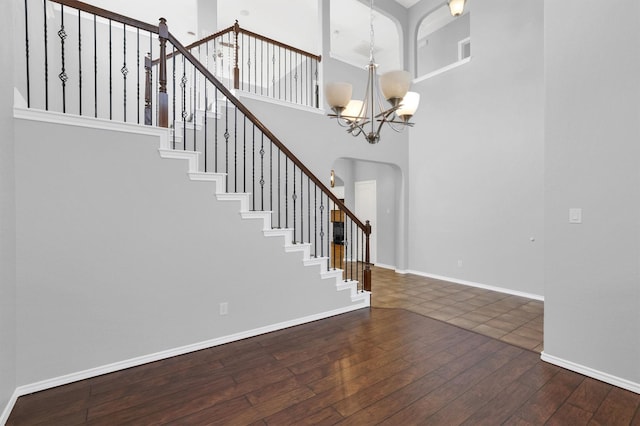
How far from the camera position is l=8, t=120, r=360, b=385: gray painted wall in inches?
87.3

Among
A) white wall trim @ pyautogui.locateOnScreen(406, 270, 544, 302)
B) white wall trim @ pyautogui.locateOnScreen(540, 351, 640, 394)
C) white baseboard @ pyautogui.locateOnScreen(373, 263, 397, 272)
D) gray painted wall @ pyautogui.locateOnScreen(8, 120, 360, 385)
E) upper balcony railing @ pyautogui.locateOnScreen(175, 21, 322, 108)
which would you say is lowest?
white baseboard @ pyautogui.locateOnScreen(373, 263, 397, 272)

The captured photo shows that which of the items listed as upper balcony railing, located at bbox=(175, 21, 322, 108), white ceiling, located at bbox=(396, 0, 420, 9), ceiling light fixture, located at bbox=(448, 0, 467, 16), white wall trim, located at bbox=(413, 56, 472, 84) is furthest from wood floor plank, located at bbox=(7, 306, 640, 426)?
white ceiling, located at bbox=(396, 0, 420, 9)

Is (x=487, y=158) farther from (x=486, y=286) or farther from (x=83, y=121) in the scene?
(x=83, y=121)

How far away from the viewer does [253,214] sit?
3.16m

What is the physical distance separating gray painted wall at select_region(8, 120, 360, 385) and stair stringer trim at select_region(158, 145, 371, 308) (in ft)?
0.22

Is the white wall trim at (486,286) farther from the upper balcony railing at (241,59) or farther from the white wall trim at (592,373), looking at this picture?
the upper balcony railing at (241,59)

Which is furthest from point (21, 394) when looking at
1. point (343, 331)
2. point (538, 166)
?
point (538, 166)

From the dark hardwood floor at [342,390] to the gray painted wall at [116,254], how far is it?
28 centimetres

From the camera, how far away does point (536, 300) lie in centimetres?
446

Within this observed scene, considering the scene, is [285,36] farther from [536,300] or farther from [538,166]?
[536,300]

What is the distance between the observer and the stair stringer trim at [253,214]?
9.00 feet

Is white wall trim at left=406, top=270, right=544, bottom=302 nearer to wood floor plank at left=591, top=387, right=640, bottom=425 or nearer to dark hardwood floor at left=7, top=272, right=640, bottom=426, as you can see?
dark hardwood floor at left=7, top=272, right=640, bottom=426

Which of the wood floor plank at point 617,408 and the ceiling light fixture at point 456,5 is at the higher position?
the ceiling light fixture at point 456,5

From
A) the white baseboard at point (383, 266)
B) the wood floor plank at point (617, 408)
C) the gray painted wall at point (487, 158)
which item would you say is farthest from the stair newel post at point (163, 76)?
the white baseboard at point (383, 266)
